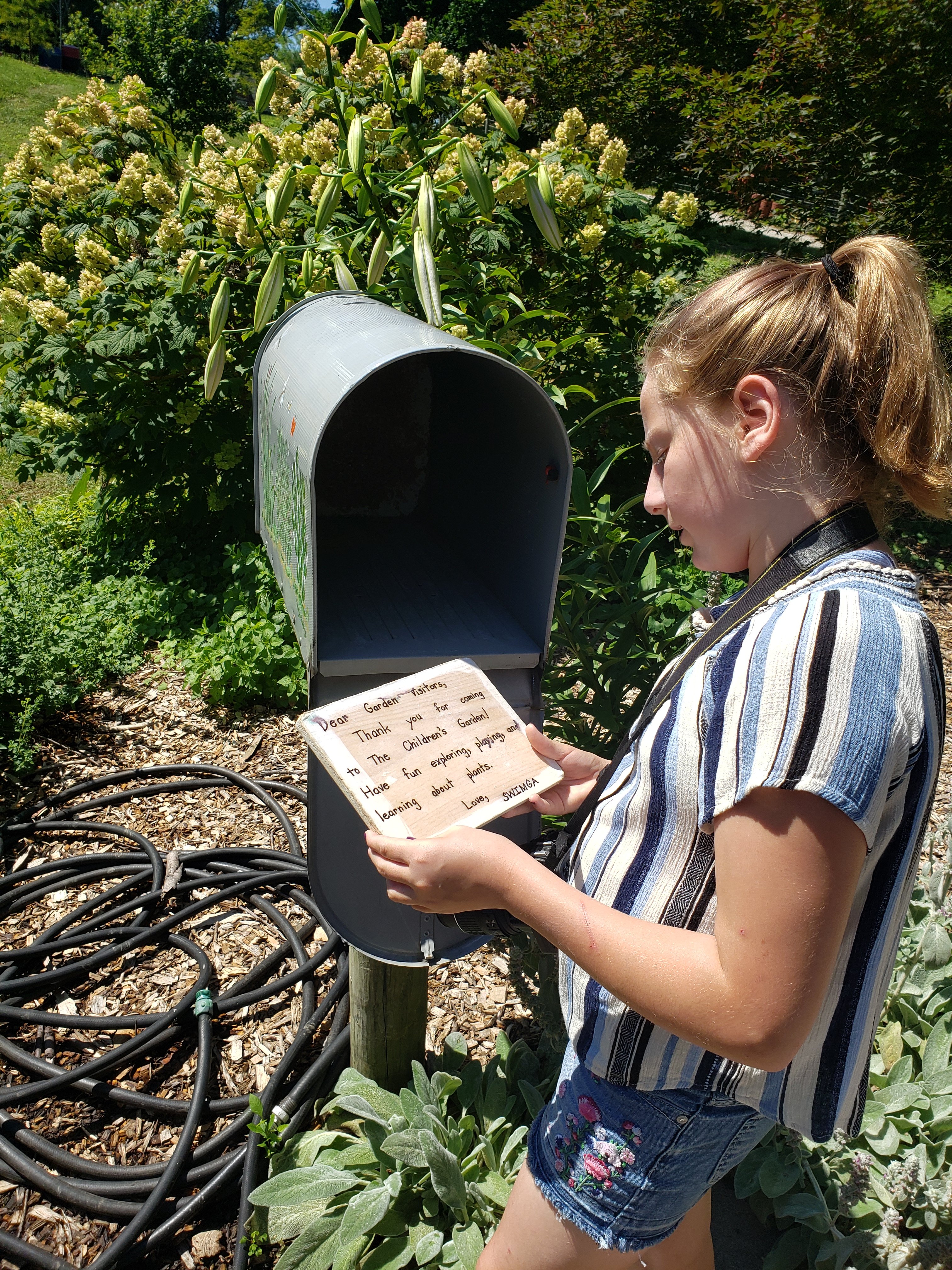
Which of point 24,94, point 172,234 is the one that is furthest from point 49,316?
point 24,94

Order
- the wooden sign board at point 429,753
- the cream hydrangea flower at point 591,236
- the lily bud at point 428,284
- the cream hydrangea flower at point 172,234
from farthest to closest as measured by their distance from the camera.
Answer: the cream hydrangea flower at point 172,234, the cream hydrangea flower at point 591,236, the lily bud at point 428,284, the wooden sign board at point 429,753

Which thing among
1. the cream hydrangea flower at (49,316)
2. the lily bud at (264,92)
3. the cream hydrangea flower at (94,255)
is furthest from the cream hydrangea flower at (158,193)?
the lily bud at (264,92)

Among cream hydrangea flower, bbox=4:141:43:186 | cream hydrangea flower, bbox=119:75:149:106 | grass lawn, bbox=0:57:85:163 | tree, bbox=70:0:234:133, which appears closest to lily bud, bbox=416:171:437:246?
cream hydrangea flower, bbox=119:75:149:106

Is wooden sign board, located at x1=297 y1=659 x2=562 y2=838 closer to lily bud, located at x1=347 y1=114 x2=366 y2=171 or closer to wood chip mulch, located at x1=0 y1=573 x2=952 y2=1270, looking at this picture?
wood chip mulch, located at x1=0 y1=573 x2=952 y2=1270

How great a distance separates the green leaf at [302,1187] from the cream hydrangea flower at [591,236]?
107 inches

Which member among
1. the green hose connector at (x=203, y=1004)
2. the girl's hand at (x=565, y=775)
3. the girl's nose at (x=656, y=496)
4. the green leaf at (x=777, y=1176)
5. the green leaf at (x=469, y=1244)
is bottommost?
the green hose connector at (x=203, y=1004)

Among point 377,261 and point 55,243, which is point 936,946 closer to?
point 377,261

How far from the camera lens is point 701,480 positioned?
97 centimetres

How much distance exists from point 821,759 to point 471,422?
4.37 ft

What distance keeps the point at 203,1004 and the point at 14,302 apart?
2.98 meters

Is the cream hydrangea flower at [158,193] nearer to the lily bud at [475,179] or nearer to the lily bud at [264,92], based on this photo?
the lily bud at [264,92]

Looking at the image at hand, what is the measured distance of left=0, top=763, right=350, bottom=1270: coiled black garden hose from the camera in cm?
172

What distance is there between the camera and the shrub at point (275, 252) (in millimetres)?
2318

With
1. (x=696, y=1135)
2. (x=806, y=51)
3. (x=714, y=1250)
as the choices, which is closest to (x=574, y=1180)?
(x=696, y=1135)
